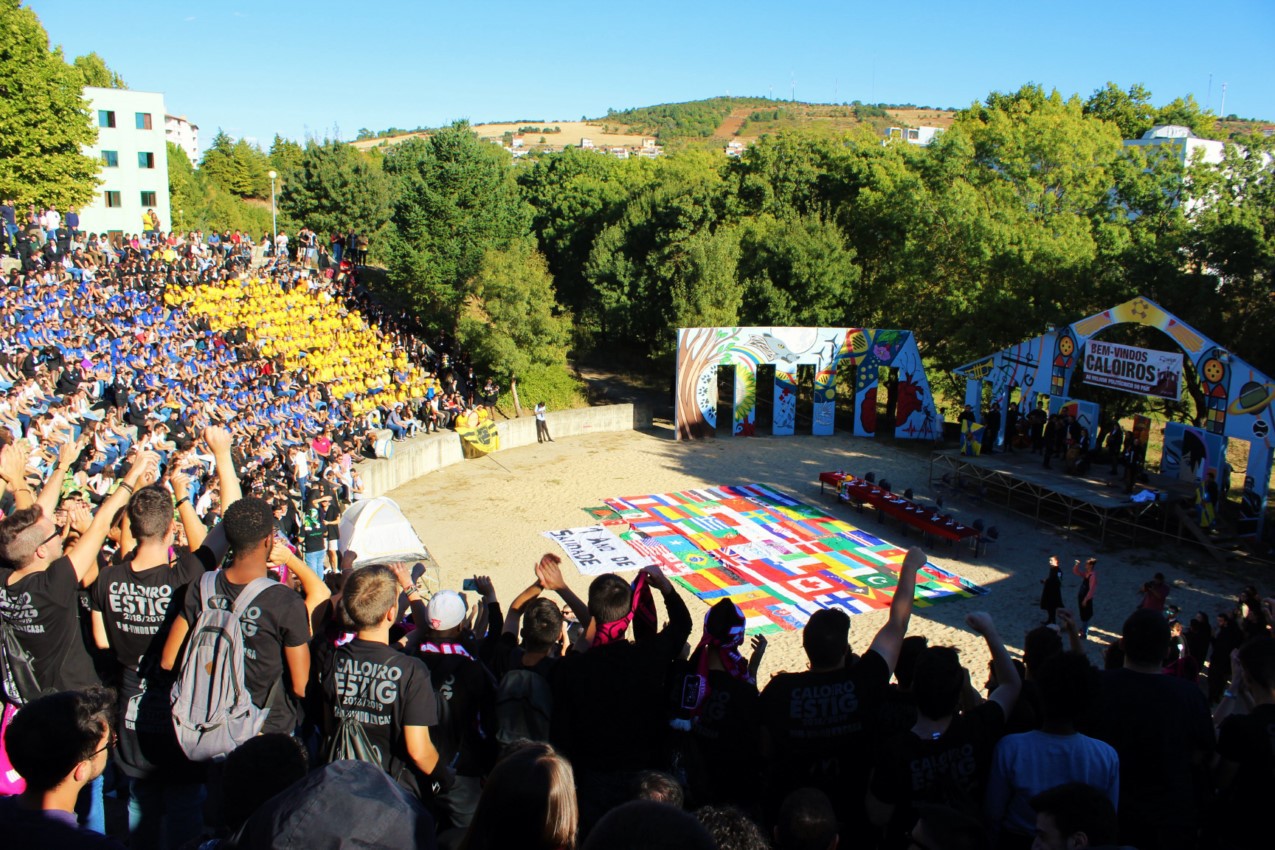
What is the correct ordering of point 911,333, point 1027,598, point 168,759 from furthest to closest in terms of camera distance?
point 911,333 < point 1027,598 < point 168,759

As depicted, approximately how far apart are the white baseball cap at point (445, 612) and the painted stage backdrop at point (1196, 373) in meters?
17.8

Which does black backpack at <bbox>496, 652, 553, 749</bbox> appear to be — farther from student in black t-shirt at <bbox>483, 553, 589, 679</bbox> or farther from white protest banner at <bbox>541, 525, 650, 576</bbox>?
white protest banner at <bbox>541, 525, 650, 576</bbox>

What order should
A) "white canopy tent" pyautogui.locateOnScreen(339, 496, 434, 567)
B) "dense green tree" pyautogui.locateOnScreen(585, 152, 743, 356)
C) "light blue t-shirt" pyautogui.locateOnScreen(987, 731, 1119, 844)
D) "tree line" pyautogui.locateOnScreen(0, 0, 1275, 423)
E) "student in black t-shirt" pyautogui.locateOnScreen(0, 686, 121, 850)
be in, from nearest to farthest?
"student in black t-shirt" pyautogui.locateOnScreen(0, 686, 121, 850) < "light blue t-shirt" pyautogui.locateOnScreen(987, 731, 1119, 844) < "white canopy tent" pyautogui.locateOnScreen(339, 496, 434, 567) < "tree line" pyautogui.locateOnScreen(0, 0, 1275, 423) < "dense green tree" pyautogui.locateOnScreen(585, 152, 743, 356)

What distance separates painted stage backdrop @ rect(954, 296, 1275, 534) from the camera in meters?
17.3

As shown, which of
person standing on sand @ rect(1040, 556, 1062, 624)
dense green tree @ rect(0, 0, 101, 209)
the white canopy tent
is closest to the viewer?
the white canopy tent

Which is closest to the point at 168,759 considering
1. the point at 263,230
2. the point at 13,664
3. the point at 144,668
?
the point at 144,668

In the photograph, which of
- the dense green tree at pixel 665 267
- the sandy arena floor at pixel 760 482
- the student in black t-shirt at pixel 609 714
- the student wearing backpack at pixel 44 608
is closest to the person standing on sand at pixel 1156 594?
the sandy arena floor at pixel 760 482

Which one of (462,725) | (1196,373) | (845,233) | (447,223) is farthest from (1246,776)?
(447,223)

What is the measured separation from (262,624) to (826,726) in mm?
2627

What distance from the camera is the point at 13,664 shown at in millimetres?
4527

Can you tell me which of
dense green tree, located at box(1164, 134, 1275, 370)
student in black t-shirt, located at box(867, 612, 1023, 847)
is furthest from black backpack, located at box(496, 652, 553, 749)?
dense green tree, located at box(1164, 134, 1275, 370)

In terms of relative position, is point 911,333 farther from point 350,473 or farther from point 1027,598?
point 350,473

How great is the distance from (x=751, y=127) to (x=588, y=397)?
14760 centimetres

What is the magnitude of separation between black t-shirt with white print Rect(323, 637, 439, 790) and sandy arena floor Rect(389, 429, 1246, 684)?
30.9 ft
